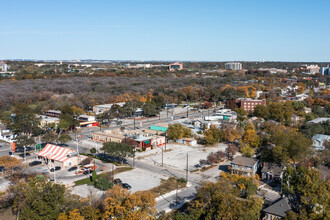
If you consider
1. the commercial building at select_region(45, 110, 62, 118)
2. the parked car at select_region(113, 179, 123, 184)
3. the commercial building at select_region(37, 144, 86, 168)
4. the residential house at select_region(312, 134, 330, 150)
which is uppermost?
the commercial building at select_region(45, 110, 62, 118)

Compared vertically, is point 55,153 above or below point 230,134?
below

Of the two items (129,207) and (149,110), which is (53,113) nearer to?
(149,110)

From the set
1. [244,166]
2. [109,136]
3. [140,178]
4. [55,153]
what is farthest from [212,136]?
[55,153]

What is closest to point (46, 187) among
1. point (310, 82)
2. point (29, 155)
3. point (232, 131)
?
point (29, 155)

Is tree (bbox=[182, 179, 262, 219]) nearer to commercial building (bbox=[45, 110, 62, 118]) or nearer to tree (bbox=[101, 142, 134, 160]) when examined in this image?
tree (bbox=[101, 142, 134, 160])

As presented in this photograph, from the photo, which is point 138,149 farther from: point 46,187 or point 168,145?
point 46,187

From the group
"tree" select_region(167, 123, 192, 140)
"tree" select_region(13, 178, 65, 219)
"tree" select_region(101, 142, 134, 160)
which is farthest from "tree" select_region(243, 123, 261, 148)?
"tree" select_region(13, 178, 65, 219)
